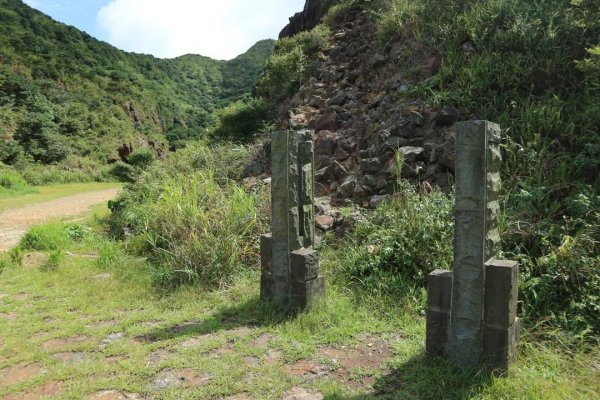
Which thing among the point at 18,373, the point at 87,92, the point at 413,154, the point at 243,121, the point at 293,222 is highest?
the point at 87,92

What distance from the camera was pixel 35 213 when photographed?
10648 mm

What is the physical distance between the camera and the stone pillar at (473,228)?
2.66m

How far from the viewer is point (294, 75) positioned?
35.2 ft

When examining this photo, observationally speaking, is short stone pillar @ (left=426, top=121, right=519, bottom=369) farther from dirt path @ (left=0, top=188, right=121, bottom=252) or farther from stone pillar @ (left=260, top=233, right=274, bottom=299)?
dirt path @ (left=0, top=188, right=121, bottom=252)

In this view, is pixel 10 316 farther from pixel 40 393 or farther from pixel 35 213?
pixel 35 213

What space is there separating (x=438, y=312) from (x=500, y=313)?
15.9 inches

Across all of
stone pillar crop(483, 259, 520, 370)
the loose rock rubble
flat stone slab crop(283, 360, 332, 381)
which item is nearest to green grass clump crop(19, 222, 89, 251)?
the loose rock rubble

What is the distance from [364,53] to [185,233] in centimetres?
622

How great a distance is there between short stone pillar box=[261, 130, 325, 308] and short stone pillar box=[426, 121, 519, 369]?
1386mm

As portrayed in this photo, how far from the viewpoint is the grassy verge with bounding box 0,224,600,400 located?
2.69 metres

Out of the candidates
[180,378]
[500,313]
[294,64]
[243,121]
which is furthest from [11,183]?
[500,313]

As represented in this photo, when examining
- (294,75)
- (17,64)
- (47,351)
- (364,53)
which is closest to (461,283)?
(47,351)

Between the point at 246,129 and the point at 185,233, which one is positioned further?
the point at 246,129

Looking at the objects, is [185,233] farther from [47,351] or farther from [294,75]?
[294,75]
